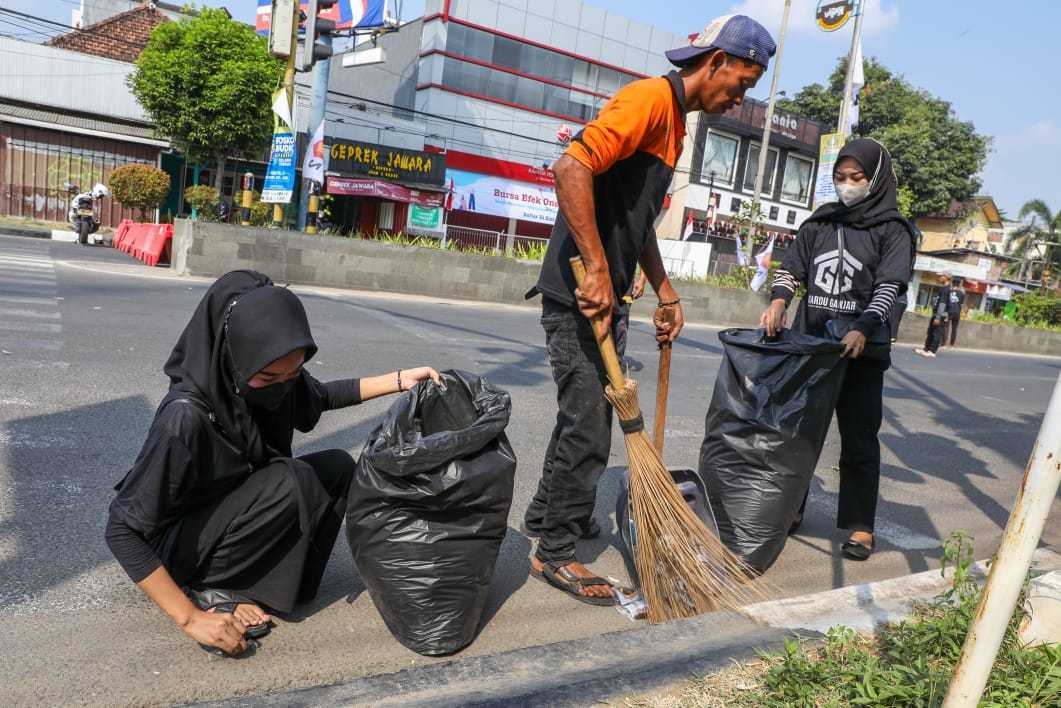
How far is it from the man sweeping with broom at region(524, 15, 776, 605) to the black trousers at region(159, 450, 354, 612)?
889 millimetres

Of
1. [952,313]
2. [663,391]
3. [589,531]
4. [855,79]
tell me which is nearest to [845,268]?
[663,391]

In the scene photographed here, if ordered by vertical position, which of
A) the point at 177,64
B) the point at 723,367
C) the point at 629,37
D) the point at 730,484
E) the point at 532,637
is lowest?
the point at 532,637

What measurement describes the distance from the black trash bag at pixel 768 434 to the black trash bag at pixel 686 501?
0.49ft

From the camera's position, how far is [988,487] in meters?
5.39

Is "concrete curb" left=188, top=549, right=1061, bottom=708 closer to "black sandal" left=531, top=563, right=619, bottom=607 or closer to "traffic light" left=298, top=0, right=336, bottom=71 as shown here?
A: "black sandal" left=531, top=563, right=619, bottom=607

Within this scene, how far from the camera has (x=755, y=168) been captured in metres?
37.1

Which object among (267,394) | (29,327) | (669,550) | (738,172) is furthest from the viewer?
(738,172)

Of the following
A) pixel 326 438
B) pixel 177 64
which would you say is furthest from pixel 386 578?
pixel 177 64

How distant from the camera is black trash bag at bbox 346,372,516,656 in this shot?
7.36 ft

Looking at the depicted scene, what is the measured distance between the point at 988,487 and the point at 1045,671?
12.2 ft

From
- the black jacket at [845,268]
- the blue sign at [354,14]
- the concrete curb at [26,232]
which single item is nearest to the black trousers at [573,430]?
the black jacket at [845,268]

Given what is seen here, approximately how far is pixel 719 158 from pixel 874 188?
111 ft

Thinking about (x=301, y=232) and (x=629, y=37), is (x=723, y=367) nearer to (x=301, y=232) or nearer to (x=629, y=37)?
(x=301, y=232)

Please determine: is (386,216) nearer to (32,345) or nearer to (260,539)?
(32,345)
